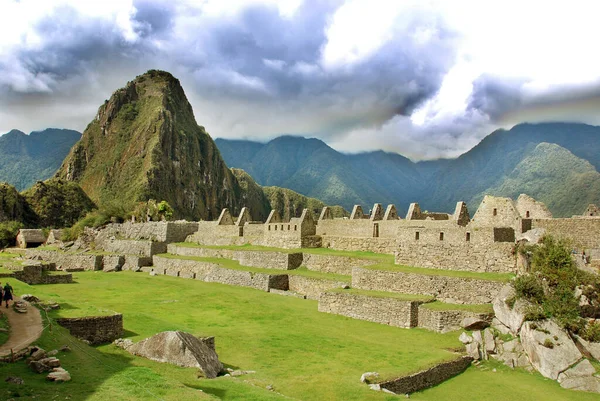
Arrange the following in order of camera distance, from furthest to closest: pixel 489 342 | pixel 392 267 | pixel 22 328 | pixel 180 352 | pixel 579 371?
1. pixel 392 267
2. pixel 489 342
3. pixel 579 371
4. pixel 22 328
5. pixel 180 352

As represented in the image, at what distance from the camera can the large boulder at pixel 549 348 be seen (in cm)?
1193

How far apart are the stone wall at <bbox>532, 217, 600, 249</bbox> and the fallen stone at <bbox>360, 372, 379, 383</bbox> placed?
10163 millimetres

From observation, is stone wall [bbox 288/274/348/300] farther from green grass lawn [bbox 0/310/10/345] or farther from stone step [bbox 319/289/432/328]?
green grass lawn [bbox 0/310/10/345]

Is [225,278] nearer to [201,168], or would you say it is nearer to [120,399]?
[120,399]

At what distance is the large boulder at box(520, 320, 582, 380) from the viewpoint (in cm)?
1193

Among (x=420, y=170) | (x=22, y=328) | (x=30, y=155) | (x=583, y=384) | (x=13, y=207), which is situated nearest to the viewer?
(x=22, y=328)

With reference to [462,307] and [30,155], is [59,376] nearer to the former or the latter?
[462,307]

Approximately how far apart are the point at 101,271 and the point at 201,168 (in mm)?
163180

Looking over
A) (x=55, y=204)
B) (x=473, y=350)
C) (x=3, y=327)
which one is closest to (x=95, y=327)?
(x=3, y=327)

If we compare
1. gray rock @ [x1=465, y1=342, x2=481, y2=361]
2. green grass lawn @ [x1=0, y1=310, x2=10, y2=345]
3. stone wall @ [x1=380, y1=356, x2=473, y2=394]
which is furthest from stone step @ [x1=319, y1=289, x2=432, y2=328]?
green grass lawn @ [x1=0, y1=310, x2=10, y2=345]

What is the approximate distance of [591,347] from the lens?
12289mm

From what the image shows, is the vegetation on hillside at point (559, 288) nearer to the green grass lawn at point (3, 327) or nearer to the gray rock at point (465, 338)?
the gray rock at point (465, 338)

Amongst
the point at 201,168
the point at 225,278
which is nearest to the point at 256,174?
the point at 201,168

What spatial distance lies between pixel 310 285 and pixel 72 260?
22.9 meters
